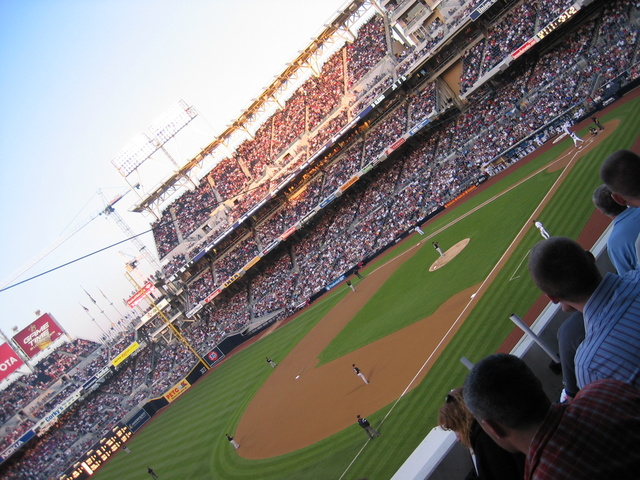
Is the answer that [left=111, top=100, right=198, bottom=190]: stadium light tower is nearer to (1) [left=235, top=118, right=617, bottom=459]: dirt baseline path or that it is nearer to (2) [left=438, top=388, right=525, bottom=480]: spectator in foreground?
(1) [left=235, top=118, right=617, bottom=459]: dirt baseline path

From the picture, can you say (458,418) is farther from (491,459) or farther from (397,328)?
(397,328)

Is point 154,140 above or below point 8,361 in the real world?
above

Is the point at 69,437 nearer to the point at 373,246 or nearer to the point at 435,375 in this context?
the point at 373,246

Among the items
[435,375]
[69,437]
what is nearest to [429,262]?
[435,375]

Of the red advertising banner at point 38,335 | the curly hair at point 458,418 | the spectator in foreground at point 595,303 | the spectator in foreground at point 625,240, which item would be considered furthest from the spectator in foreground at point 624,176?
the red advertising banner at point 38,335

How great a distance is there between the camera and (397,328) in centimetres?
2039

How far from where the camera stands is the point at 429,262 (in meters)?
26.0

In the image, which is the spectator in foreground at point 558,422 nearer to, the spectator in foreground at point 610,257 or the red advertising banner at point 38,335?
the spectator in foreground at point 610,257

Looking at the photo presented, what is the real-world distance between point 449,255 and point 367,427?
1218cm

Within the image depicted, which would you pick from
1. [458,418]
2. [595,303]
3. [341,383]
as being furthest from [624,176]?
→ [341,383]

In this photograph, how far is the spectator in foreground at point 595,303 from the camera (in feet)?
10.1

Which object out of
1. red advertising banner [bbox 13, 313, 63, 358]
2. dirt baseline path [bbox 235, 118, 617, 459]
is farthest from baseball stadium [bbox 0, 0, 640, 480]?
red advertising banner [bbox 13, 313, 63, 358]

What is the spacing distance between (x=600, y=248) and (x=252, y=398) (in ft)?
77.5

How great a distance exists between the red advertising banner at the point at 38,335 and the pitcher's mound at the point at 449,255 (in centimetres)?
4821
